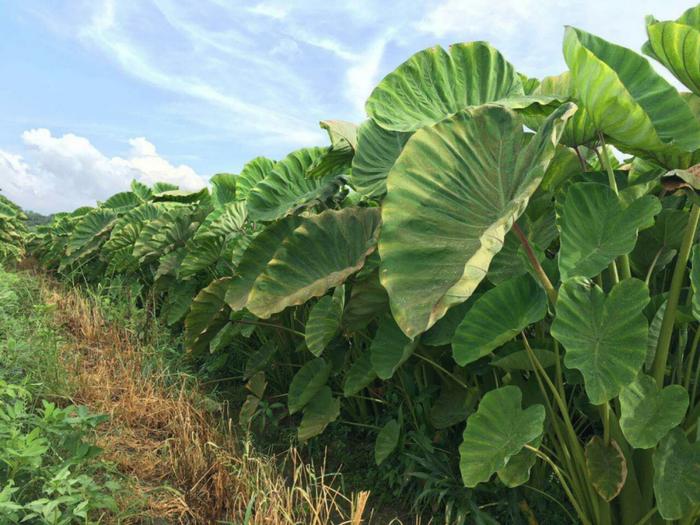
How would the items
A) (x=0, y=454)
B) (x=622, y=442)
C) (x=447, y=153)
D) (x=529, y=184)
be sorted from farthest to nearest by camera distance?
1. (x=0, y=454)
2. (x=622, y=442)
3. (x=447, y=153)
4. (x=529, y=184)

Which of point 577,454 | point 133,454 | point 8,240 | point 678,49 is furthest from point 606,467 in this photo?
point 8,240

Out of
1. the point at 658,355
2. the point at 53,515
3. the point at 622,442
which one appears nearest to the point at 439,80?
the point at 658,355

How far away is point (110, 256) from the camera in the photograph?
19.5 ft

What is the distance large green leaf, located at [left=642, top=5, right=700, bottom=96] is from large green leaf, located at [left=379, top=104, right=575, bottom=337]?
1.20ft

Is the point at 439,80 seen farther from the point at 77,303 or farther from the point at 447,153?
the point at 77,303

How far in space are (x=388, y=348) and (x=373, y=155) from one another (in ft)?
2.51

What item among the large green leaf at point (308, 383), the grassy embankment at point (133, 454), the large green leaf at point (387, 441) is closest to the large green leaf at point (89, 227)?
the grassy embankment at point (133, 454)

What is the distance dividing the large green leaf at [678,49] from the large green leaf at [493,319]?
697 millimetres

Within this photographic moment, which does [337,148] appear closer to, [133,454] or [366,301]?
[366,301]

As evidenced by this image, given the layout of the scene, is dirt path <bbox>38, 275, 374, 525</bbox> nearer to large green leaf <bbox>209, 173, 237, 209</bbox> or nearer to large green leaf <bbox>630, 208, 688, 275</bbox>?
large green leaf <bbox>630, 208, 688, 275</bbox>

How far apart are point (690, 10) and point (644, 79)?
300 millimetres

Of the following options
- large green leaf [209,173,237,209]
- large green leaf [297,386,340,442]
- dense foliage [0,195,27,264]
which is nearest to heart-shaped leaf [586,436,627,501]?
large green leaf [297,386,340,442]

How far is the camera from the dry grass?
5.79ft

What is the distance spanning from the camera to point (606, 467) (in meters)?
1.48
